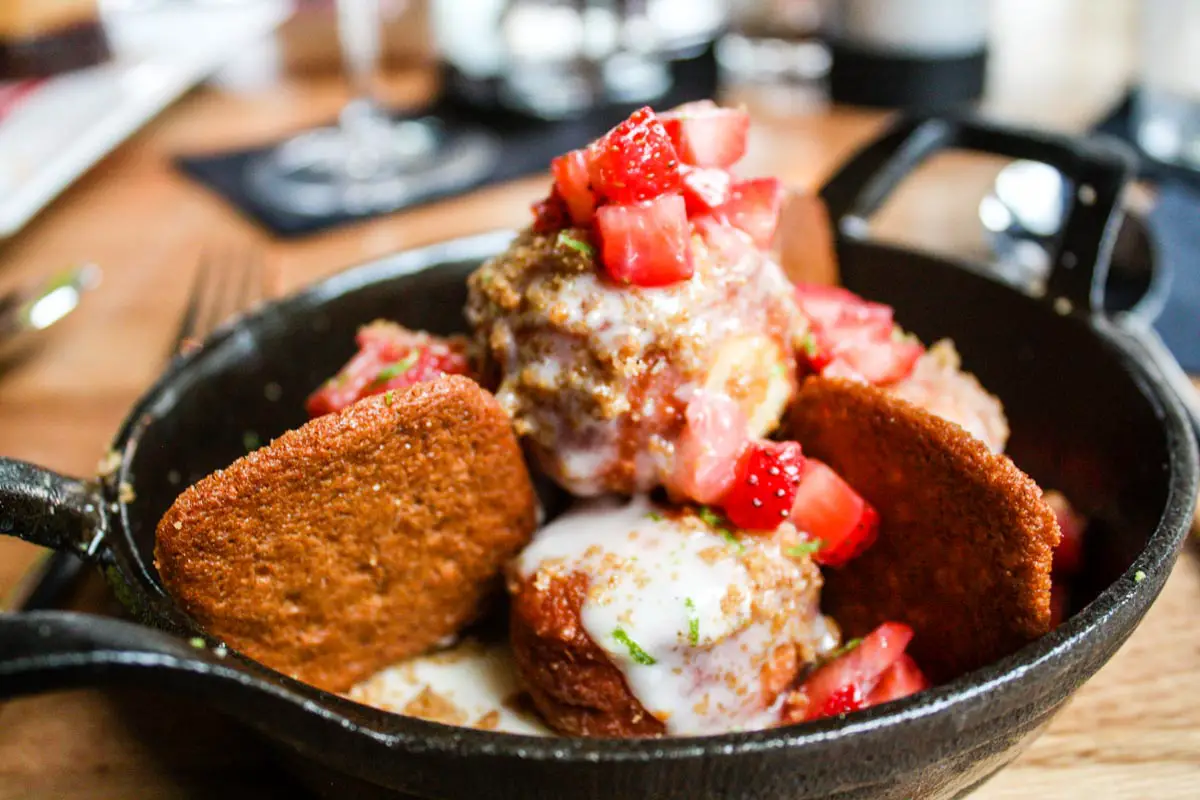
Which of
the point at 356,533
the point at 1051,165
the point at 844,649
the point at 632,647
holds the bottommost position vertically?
the point at 844,649

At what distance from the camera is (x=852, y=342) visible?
127 cm

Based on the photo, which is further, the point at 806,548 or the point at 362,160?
the point at 362,160

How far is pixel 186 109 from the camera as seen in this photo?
12.8 feet

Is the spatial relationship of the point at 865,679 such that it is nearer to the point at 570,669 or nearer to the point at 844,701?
the point at 844,701

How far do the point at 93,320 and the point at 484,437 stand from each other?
1.65 m

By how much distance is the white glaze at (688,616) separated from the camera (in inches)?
40.5

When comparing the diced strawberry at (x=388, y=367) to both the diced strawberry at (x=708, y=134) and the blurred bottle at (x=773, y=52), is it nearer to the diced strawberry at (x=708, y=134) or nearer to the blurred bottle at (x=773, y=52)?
the diced strawberry at (x=708, y=134)

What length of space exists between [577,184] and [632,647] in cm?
50

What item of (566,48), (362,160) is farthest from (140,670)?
→ (566,48)

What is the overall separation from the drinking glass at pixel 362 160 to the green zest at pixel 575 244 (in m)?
1.85

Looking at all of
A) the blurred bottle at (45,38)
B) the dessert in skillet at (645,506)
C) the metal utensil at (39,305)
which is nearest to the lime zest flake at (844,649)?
the dessert in skillet at (645,506)

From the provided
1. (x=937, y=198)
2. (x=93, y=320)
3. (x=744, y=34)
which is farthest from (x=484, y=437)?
(x=744, y=34)

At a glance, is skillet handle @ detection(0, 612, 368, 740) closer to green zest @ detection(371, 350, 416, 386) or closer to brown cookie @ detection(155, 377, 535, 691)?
brown cookie @ detection(155, 377, 535, 691)

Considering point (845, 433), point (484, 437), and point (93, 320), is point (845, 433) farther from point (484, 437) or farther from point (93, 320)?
point (93, 320)
